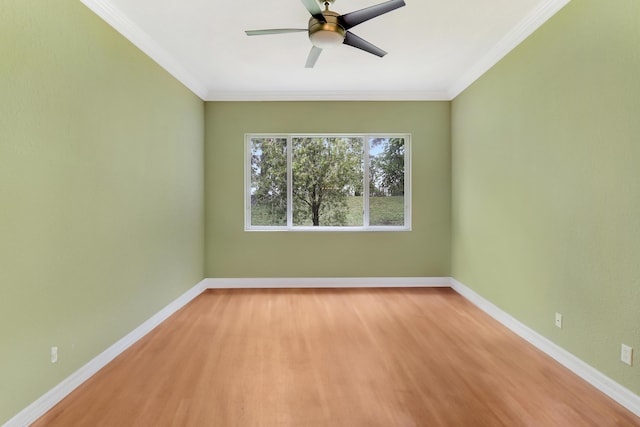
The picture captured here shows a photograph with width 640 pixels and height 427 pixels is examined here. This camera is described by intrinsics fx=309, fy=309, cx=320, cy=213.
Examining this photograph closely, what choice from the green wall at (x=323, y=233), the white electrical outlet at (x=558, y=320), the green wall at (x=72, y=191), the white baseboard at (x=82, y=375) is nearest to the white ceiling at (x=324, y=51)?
the green wall at (x=323, y=233)

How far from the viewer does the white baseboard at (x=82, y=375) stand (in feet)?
5.79

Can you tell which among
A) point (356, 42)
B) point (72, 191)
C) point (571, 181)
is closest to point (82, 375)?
point (72, 191)

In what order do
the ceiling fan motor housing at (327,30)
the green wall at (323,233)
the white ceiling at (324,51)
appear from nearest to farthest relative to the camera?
the ceiling fan motor housing at (327,30)
the white ceiling at (324,51)
the green wall at (323,233)

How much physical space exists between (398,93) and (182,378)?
13.8ft

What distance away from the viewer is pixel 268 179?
462 centimetres

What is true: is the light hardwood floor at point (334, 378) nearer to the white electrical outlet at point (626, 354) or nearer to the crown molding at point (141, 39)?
the white electrical outlet at point (626, 354)

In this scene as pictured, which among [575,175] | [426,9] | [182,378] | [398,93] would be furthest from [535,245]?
[182,378]

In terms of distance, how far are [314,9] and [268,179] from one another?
2829mm

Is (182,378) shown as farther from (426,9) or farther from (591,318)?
(426,9)

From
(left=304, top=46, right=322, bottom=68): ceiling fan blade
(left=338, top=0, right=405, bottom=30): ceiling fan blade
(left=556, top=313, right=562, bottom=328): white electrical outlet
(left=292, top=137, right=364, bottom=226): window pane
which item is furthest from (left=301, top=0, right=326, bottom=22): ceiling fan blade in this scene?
(left=556, top=313, right=562, bottom=328): white electrical outlet

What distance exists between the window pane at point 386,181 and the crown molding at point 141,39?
104 inches

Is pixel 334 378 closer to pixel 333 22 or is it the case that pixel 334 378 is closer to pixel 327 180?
pixel 333 22

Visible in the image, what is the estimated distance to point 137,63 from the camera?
2.84 meters

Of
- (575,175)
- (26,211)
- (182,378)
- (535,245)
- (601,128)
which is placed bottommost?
(182,378)
